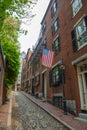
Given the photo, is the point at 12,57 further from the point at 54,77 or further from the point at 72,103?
the point at 72,103

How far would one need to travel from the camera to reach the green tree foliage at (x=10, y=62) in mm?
15156

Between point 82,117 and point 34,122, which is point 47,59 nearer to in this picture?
point 82,117

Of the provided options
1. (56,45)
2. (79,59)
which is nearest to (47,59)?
(79,59)

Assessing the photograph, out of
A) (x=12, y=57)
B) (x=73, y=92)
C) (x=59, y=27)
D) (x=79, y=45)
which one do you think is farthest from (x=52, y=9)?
(x=73, y=92)

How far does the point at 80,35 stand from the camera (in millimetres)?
9914

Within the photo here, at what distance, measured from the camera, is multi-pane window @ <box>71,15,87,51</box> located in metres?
9.33

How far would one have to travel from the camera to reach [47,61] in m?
11.7

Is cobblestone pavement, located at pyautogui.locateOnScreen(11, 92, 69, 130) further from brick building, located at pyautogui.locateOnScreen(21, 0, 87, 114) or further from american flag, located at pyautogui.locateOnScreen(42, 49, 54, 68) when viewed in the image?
american flag, located at pyautogui.locateOnScreen(42, 49, 54, 68)

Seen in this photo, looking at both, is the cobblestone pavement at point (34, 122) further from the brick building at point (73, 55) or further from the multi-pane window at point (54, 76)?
the multi-pane window at point (54, 76)

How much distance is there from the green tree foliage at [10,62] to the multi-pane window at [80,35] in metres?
7.25

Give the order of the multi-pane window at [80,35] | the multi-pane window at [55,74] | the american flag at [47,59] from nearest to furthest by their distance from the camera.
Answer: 1. the multi-pane window at [80,35]
2. the american flag at [47,59]
3. the multi-pane window at [55,74]

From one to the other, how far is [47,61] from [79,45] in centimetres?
309

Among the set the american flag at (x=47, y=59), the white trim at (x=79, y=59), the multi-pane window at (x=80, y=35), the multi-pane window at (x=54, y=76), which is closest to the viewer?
the white trim at (x=79, y=59)

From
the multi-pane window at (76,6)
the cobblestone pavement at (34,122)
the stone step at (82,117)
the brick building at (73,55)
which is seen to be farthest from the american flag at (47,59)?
the stone step at (82,117)
